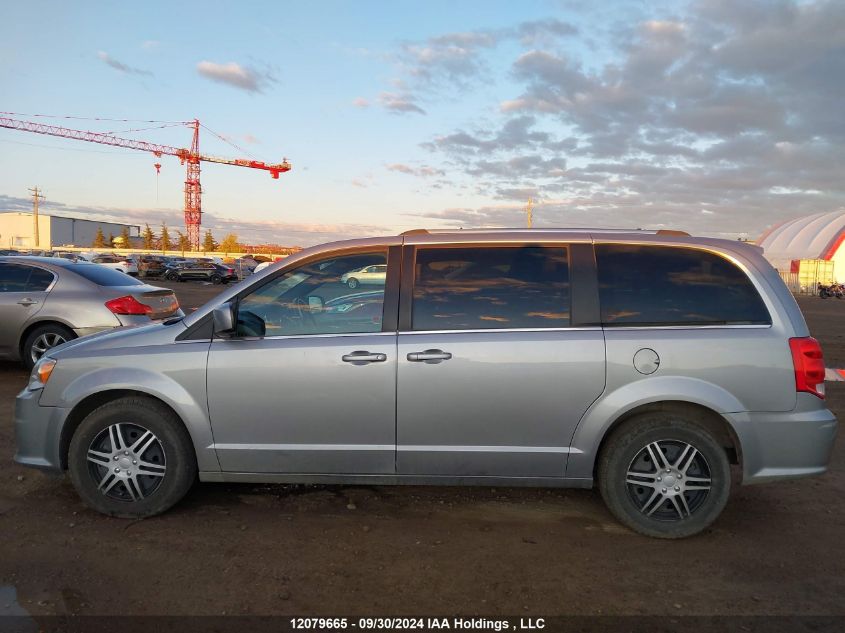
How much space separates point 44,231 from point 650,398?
435 feet

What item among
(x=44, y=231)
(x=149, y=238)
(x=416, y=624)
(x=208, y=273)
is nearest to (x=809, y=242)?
(x=208, y=273)

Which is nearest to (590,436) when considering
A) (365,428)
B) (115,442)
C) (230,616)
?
(365,428)

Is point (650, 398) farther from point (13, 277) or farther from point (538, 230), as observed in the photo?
point (13, 277)

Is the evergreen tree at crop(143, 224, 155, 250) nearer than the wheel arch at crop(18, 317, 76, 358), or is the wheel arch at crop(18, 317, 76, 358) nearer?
the wheel arch at crop(18, 317, 76, 358)

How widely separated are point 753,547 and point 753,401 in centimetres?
86

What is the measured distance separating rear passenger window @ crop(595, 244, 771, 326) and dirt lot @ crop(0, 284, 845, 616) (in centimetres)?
134

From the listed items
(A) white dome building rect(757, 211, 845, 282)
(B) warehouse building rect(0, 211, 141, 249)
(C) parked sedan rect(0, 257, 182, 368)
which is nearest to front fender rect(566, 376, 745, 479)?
(C) parked sedan rect(0, 257, 182, 368)

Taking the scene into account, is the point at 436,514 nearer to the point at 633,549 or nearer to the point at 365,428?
the point at 365,428

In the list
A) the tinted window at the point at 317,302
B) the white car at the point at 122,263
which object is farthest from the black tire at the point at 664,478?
the white car at the point at 122,263

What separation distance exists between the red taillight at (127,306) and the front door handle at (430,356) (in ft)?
17.8

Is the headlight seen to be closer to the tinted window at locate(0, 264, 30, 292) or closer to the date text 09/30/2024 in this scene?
the date text 09/30/2024

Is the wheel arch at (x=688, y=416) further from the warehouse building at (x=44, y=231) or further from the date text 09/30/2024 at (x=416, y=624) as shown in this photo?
the warehouse building at (x=44, y=231)

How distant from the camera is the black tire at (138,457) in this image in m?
3.79

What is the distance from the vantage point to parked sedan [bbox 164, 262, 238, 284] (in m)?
43.8
